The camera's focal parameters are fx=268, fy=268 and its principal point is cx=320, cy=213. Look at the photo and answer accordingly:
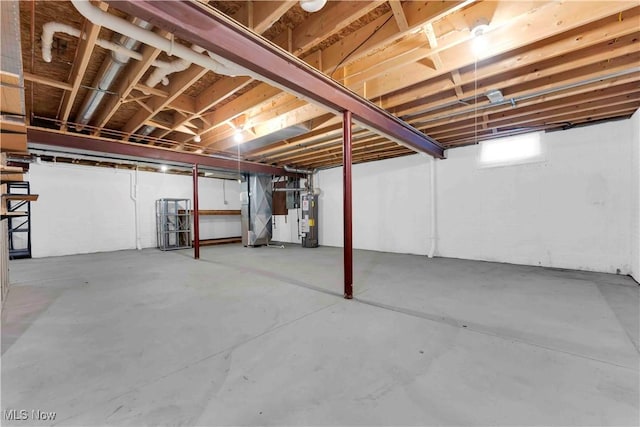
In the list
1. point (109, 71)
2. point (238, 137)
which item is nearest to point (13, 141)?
point (109, 71)

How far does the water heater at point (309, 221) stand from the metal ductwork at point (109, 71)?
16.5 ft

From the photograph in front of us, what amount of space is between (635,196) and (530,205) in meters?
1.22

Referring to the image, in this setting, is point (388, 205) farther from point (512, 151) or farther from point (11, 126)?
point (11, 126)

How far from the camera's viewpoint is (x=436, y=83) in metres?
3.26

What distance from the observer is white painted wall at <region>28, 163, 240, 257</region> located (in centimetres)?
637

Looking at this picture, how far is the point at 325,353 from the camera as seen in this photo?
187 centimetres

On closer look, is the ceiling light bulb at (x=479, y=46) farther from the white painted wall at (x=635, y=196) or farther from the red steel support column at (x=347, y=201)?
the white painted wall at (x=635, y=196)

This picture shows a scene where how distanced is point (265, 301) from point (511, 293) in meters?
2.92

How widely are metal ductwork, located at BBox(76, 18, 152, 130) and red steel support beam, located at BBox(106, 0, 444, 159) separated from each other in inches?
25.9

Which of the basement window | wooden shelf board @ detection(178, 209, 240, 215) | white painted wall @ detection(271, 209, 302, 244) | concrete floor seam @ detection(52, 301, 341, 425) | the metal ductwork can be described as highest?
the metal ductwork

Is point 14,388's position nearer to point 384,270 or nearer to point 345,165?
point 345,165

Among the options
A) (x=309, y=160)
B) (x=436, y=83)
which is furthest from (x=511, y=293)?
(x=309, y=160)

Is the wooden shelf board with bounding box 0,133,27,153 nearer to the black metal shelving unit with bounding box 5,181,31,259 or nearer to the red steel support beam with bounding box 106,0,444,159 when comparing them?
the red steel support beam with bounding box 106,0,444,159

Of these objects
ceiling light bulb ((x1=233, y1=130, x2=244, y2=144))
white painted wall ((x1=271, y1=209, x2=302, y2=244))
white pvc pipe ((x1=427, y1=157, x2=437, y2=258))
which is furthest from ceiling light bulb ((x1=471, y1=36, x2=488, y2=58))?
white painted wall ((x1=271, y1=209, x2=302, y2=244))
